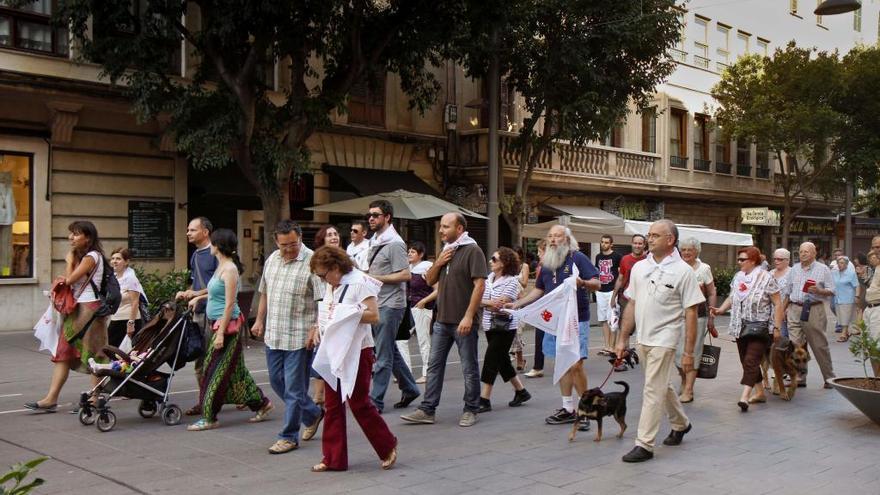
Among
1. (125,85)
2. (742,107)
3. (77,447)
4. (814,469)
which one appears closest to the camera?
(814,469)

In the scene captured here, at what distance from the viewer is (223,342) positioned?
25.1ft

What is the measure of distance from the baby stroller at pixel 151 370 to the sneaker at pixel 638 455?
12.9ft

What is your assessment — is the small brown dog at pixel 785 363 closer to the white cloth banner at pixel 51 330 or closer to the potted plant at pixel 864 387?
the potted plant at pixel 864 387

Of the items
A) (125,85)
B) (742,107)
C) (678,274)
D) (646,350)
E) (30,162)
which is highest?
(742,107)

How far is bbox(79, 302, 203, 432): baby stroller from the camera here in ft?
25.7

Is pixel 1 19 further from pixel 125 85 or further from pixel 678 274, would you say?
pixel 678 274

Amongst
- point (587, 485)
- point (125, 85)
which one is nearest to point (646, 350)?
point (587, 485)

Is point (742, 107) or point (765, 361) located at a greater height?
point (742, 107)

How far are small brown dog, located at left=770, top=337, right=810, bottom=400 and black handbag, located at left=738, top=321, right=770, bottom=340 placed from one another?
413mm

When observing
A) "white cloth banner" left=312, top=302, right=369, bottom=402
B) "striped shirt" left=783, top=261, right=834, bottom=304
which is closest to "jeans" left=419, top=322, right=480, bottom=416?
"white cloth banner" left=312, top=302, right=369, bottom=402

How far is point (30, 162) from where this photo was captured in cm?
1584

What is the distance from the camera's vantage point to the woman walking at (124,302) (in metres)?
9.92

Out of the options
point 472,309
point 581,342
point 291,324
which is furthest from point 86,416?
point 581,342

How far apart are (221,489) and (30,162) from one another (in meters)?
12.0
